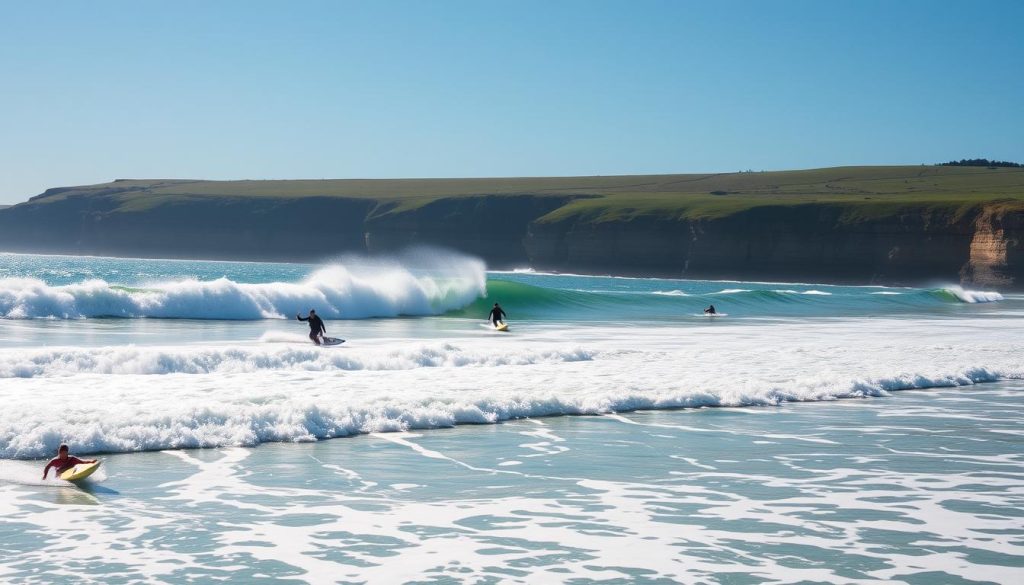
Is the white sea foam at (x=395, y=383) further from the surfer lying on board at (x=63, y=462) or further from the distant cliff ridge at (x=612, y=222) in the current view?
the distant cliff ridge at (x=612, y=222)

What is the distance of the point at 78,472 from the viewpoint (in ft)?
37.4

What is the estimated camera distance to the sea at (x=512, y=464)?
905 cm

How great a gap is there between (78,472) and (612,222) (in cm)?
11807

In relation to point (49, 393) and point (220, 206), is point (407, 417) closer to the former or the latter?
point (49, 393)

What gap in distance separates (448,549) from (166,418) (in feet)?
19.6

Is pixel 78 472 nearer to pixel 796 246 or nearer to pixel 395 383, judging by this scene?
pixel 395 383

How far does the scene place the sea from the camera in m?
9.05

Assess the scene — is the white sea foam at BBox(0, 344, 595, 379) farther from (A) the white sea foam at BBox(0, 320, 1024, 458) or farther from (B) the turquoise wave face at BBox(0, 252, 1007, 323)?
(B) the turquoise wave face at BBox(0, 252, 1007, 323)

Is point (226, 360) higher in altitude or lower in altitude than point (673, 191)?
lower

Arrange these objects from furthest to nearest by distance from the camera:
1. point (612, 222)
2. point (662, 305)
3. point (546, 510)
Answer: point (612, 222) < point (662, 305) < point (546, 510)

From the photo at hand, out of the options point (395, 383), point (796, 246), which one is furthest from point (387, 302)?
point (796, 246)

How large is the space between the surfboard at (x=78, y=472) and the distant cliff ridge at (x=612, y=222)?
94.7 metres

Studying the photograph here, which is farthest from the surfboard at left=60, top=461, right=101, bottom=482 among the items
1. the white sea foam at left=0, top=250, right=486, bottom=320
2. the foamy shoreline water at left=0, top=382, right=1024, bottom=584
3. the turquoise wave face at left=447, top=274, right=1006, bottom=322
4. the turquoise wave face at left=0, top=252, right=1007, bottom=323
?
the turquoise wave face at left=447, top=274, right=1006, bottom=322

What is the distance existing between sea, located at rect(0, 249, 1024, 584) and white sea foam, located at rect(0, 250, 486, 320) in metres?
10.4
